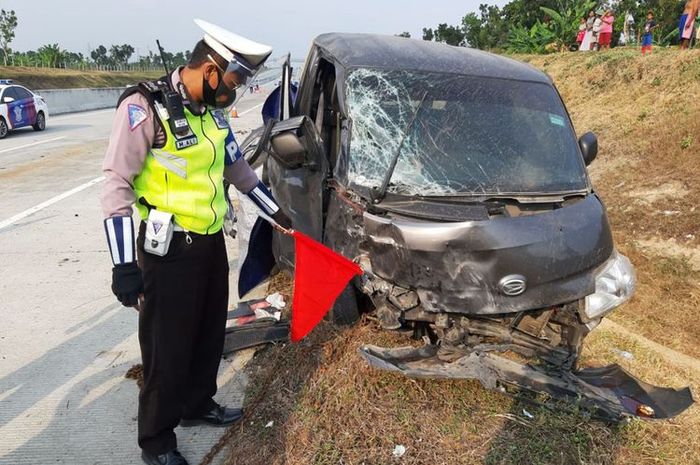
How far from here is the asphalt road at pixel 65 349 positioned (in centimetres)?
284

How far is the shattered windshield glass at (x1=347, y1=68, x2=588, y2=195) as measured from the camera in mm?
3027

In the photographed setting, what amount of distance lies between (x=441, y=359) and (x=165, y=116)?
5.81 ft

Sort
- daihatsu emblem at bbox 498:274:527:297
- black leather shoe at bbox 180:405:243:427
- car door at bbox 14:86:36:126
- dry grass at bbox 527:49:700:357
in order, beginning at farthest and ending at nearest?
car door at bbox 14:86:36:126, dry grass at bbox 527:49:700:357, black leather shoe at bbox 180:405:243:427, daihatsu emblem at bbox 498:274:527:297

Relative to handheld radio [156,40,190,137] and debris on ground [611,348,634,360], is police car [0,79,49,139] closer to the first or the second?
handheld radio [156,40,190,137]

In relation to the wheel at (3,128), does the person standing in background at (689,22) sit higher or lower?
higher

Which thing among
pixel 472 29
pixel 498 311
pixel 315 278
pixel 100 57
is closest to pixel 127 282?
pixel 315 278

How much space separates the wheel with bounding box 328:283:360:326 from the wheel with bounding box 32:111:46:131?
15814mm

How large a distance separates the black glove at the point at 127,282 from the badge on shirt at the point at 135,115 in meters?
0.55

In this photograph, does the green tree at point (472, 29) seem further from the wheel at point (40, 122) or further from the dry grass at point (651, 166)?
the wheel at point (40, 122)

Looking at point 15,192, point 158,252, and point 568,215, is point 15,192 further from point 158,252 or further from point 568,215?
point 568,215

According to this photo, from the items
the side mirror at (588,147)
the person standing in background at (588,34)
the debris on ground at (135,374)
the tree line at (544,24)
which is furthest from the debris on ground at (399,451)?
the person standing in background at (588,34)

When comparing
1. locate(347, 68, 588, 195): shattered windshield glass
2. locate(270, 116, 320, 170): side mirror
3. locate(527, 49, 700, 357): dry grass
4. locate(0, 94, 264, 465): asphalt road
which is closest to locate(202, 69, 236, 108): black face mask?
locate(270, 116, 320, 170): side mirror

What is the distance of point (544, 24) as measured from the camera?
74.7 feet

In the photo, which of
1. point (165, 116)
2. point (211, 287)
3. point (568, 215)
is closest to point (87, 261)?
point (211, 287)
